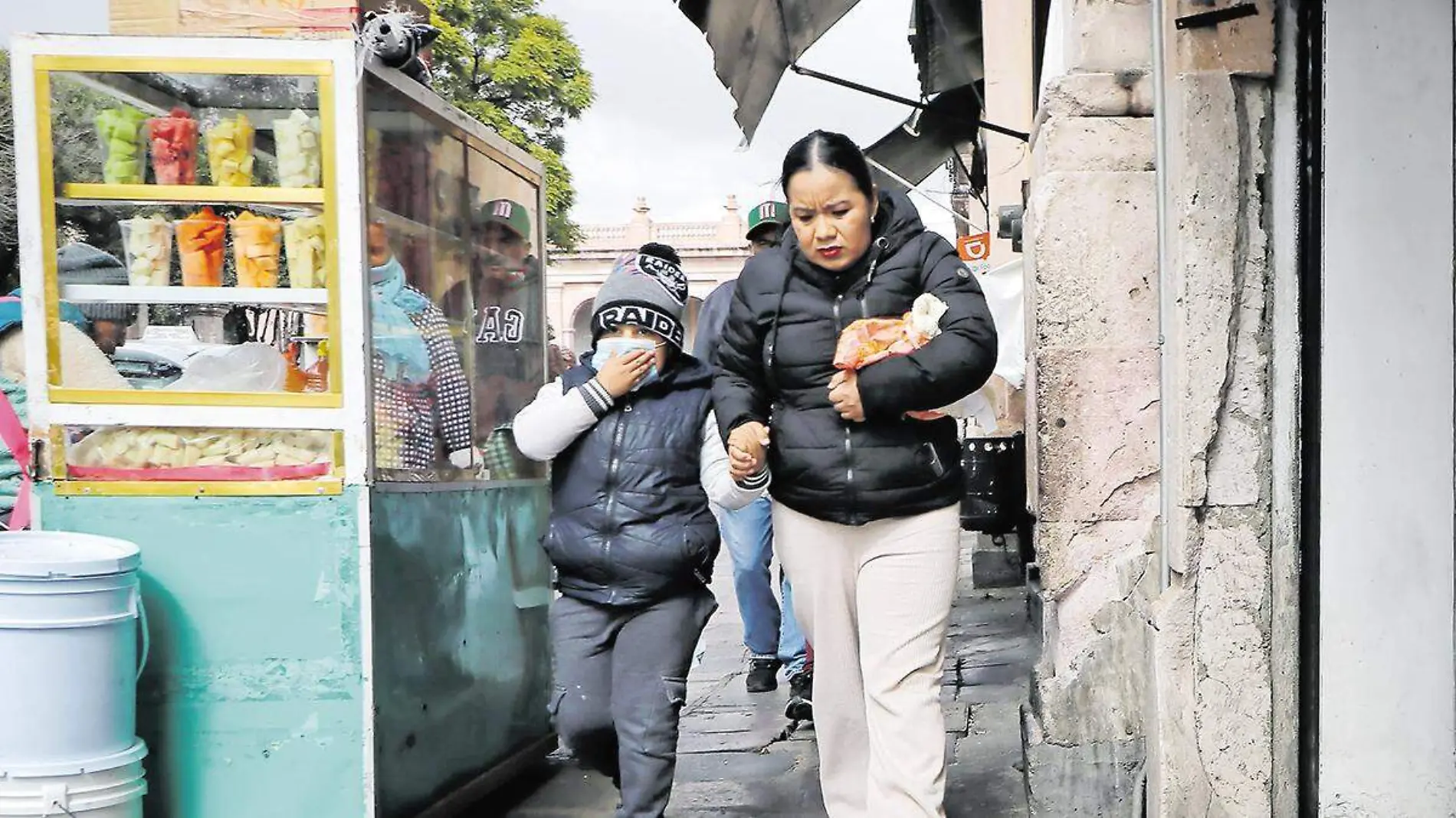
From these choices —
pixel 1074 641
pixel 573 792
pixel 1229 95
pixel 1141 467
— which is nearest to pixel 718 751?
pixel 573 792

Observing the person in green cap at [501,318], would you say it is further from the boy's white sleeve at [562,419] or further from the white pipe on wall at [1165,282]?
the white pipe on wall at [1165,282]

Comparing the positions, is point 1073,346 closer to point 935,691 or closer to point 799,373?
point 799,373

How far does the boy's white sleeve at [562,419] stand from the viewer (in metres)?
3.56

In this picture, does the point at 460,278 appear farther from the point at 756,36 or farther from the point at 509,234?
the point at 756,36

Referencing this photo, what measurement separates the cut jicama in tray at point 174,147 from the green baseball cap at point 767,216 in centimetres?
254

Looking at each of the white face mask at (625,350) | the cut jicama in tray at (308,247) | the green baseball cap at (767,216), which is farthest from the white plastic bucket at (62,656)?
the green baseball cap at (767,216)

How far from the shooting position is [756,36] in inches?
283

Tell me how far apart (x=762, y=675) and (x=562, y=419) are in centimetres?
283

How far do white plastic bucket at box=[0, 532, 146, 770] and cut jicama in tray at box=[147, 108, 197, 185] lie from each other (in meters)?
1.07

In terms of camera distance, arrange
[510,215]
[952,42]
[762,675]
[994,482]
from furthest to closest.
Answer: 1. [952,42]
2. [762,675]
3. [510,215]
4. [994,482]

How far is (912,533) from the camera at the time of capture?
3260 millimetres

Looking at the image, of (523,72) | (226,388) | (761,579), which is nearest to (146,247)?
(226,388)

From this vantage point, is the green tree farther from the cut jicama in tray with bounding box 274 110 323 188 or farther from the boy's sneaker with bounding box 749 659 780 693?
the cut jicama in tray with bounding box 274 110 323 188

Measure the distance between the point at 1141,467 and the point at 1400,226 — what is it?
0.95m
